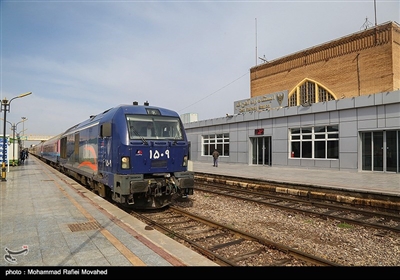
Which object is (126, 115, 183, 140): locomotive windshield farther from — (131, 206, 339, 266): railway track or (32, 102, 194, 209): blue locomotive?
(131, 206, 339, 266): railway track

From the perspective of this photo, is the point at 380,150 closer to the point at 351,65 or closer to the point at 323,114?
the point at 323,114

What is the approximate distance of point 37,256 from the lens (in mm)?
4254

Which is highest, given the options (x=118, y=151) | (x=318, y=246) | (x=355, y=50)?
(x=355, y=50)

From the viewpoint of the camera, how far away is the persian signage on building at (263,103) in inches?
937

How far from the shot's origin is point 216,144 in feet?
97.9

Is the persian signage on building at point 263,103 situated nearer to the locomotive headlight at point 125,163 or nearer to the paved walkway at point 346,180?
the paved walkway at point 346,180

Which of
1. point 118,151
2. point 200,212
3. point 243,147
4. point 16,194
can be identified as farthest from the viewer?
point 243,147

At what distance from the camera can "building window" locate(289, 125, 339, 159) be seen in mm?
19094

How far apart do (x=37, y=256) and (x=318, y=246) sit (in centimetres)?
517

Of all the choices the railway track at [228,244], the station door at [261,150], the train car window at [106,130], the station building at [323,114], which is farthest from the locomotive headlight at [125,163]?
A: the station door at [261,150]

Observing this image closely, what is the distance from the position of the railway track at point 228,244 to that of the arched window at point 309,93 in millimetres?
26006
